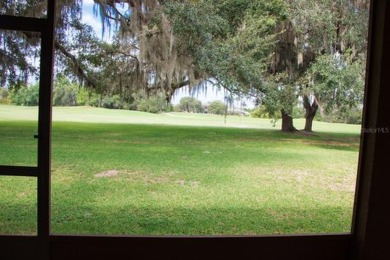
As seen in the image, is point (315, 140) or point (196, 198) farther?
point (315, 140)

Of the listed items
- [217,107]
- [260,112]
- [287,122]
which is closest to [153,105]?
[217,107]

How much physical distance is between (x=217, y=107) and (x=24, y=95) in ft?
6.59

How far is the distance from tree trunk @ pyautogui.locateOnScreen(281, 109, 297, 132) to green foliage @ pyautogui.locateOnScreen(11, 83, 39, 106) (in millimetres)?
2595

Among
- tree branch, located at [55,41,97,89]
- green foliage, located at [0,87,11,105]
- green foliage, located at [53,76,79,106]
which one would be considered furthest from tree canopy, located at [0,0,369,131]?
green foliage, located at [0,87,11,105]

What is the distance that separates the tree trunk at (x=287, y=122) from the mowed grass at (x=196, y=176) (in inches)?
2.8

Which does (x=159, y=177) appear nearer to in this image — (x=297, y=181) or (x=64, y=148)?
(x=64, y=148)

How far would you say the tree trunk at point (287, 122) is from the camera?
354 cm

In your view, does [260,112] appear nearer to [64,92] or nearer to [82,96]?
[82,96]

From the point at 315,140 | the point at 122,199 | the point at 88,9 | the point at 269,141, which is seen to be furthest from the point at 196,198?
the point at 88,9

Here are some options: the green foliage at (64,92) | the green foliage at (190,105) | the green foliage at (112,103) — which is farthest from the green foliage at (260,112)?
the green foliage at (64,92)

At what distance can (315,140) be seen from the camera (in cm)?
365

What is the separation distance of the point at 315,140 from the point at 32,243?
3.09m

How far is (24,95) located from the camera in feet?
6.30

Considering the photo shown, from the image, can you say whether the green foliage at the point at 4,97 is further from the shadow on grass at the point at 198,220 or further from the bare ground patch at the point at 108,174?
the bare ground patch at the point at 108,174
